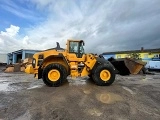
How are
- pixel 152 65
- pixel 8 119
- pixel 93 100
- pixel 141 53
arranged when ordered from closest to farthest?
pixel 8 119 → pixel 93 100 → pixel 152 65 → pixel 141 53

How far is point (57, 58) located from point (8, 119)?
6.01m

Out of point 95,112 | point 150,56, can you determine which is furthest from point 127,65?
point 150,56

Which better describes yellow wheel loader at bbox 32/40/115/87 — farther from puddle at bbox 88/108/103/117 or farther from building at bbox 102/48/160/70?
building at bbox 102/48/160/70

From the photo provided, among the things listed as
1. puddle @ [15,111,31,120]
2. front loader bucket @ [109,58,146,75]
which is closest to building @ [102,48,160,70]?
front loader bucket @ [109,58,146,75]

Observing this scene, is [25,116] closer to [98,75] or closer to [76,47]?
[98,75]

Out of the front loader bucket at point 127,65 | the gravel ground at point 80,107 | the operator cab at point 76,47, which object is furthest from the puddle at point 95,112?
the front loader bucket at point 127,65

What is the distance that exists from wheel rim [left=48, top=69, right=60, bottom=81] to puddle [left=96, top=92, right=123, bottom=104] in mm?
3008

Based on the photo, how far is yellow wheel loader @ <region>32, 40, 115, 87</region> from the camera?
10242 millimetres

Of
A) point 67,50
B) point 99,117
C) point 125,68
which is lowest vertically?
point 99,117

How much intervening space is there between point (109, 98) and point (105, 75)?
3.34m

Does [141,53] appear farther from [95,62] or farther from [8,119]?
[8,119]

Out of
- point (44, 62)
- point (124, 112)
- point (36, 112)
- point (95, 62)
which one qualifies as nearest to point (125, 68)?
point (95, 62)

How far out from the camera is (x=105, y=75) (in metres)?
10.8

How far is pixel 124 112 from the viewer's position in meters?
5.82
